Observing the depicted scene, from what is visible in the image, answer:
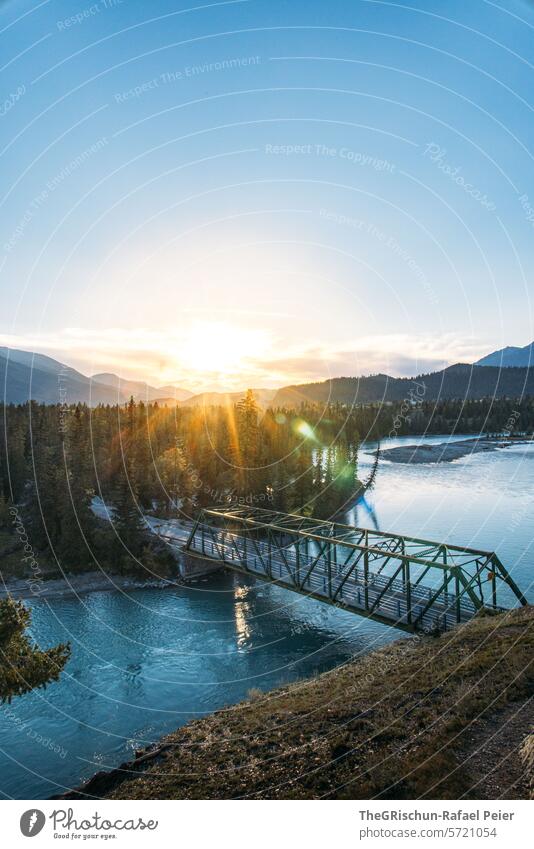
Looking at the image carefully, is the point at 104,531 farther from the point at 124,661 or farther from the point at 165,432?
the point at 165,432

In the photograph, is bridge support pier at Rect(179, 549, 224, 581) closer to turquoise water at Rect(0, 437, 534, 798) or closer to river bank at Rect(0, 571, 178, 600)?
river bank at Rect(0, 571, 178, 600)

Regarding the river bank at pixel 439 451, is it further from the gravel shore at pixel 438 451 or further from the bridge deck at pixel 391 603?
the bridge deck at pixel 391 603

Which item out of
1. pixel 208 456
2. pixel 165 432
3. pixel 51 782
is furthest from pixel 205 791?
pixel 165 432

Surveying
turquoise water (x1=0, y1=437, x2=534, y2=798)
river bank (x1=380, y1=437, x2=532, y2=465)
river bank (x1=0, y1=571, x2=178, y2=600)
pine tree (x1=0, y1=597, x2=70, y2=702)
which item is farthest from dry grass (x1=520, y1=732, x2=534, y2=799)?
river bank (x1=380, y1=437, x2=532, y2=465)

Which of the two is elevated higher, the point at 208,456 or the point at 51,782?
the point at 208,456

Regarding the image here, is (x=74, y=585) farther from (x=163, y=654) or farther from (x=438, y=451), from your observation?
(x=438, y=451)

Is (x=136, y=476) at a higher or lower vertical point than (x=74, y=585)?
higher

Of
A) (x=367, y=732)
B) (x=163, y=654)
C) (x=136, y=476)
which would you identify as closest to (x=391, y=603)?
(x=367, y=732)
